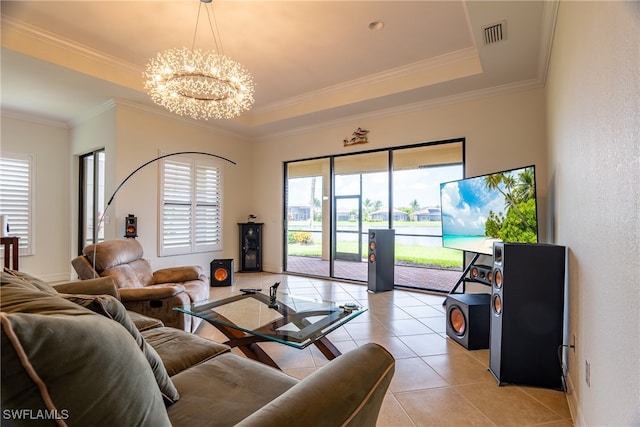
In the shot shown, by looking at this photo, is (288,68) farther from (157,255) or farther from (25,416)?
(25,416)

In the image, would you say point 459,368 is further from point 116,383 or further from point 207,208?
point 207,208

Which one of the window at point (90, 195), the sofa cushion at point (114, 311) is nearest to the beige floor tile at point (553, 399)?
the sofa cushion at point (114, 311)

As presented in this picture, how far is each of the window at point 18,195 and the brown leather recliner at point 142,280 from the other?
3.15 m

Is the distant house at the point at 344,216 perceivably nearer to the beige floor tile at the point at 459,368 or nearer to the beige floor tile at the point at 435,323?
the beige floor tile at the point at 435,323

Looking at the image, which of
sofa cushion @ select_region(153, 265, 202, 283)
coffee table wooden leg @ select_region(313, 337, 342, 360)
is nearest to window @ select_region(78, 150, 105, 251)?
sofa cushion @ select_region(153, 265, 202, 283)

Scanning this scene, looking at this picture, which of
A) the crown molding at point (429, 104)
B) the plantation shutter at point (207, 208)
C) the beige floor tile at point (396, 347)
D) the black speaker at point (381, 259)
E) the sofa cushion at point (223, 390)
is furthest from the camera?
the plantation shutter at point (207, 208)

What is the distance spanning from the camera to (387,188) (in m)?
5.33

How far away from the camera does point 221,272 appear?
5.08m

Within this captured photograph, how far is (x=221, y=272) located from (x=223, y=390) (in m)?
3.98

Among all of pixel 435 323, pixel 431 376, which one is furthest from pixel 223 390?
pixel 435 323

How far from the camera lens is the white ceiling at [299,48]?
2.96 m

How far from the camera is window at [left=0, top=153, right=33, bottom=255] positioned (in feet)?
16.5

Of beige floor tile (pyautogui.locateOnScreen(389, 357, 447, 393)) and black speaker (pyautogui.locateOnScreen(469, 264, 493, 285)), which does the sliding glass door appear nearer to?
black speaker (pyautogui.locateOnScreen(469, 264, 493, 285))

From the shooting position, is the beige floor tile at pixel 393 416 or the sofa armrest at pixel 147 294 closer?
the beige floor tile at pixel 393 416
